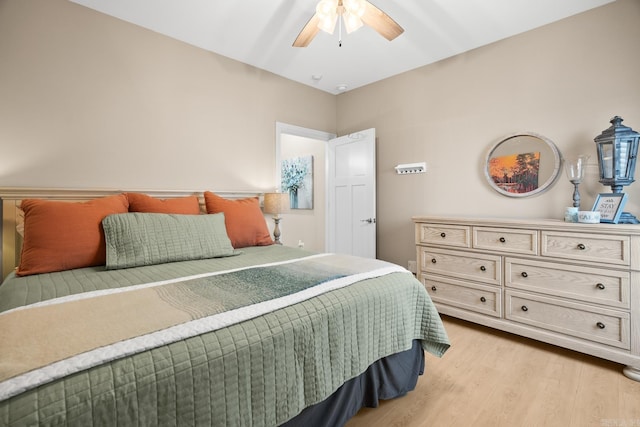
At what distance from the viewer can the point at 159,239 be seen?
73.9 inches

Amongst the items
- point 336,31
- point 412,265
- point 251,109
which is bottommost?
point 412,265

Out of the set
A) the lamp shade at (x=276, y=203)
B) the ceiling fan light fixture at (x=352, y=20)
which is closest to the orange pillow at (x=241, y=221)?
the lamp shade at (x=276, y=203)

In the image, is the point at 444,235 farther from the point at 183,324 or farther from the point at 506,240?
the point at 183,324

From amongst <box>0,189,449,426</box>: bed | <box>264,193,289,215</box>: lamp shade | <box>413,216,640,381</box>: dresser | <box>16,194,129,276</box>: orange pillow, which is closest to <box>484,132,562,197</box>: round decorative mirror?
<box>413,216,640,381</box>: dresser

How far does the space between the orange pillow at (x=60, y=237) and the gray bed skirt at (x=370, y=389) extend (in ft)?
4.87

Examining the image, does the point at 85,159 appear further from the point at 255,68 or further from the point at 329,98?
the point at 329,98

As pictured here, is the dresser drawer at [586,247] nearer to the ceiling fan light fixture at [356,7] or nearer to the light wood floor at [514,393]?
the light wood floor at [514,393]

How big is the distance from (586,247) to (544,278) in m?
0.34

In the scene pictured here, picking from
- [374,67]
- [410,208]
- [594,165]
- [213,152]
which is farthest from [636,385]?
[213,152]

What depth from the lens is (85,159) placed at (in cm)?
237

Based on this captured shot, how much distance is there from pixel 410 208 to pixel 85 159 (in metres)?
3.08

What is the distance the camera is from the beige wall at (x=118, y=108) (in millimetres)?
2141

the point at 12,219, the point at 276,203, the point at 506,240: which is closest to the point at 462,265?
the point at 506,240

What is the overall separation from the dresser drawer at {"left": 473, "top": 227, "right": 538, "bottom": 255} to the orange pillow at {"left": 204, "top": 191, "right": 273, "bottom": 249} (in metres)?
1.77
